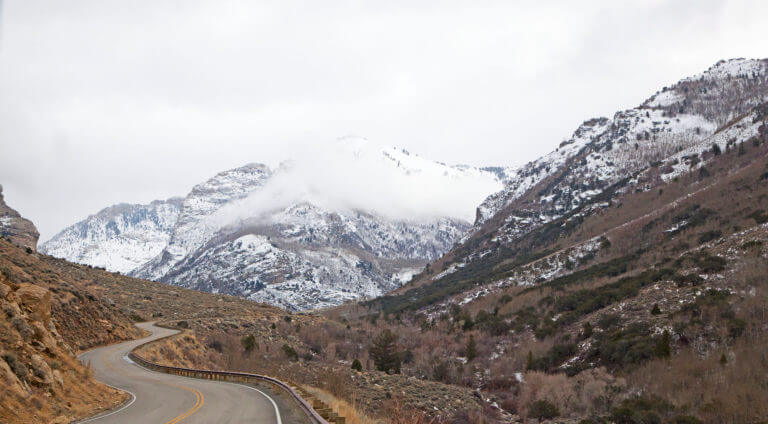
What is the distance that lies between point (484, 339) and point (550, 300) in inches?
997

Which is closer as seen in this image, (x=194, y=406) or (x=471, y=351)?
(x=194, y=406)

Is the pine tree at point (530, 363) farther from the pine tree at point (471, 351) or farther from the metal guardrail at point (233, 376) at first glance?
the metal guardrail at point (233, 376)

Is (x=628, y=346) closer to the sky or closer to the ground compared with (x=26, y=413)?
closer to the ground

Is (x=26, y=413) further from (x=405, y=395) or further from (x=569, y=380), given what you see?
(x=569, y=380)

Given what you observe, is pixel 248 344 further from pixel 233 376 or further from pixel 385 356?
pixel 385 356

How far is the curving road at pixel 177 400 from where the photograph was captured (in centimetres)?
1623

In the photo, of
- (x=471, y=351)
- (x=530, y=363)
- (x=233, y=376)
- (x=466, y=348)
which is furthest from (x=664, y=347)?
(x=233, y=376)

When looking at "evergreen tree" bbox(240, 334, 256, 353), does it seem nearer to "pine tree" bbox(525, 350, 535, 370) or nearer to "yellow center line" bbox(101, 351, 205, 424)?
"yellow center line" bbox(101, 351, 205, 424)

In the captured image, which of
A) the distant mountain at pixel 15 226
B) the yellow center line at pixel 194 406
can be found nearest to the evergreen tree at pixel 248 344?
the yellow center line at pixel 194 406

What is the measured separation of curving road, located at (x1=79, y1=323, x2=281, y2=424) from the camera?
53.3 ft

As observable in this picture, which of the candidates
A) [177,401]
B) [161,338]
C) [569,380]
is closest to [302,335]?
[161,338]

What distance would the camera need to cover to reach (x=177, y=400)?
20062mm

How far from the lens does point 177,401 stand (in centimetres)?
1978

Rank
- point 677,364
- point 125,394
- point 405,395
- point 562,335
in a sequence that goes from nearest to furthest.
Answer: point 125,394
point 405,395
point 677,364
point 562,335
